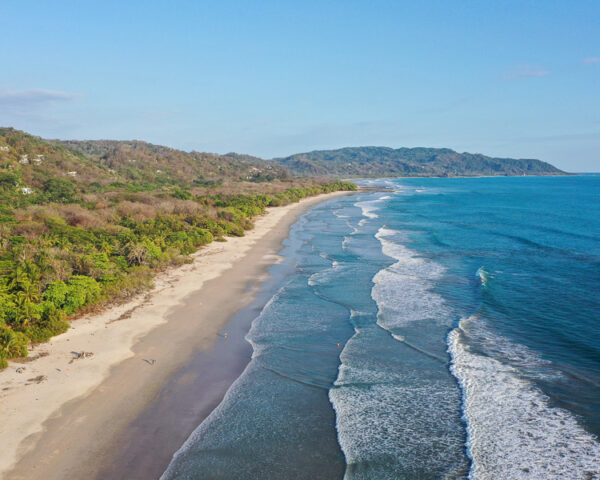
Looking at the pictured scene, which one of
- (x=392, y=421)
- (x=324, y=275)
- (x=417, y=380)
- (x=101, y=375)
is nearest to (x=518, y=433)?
(x=392, y=421)

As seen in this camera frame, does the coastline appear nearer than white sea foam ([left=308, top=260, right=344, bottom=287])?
Yes

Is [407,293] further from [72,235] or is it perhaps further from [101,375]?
[72,235]

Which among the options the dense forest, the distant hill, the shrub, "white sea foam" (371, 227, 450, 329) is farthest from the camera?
the distant hill

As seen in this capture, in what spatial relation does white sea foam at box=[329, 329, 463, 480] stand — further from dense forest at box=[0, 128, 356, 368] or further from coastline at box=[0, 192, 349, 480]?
dense forest at box=[0, 128, 356, 368]

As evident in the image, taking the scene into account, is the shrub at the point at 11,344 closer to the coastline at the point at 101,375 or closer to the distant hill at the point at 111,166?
the coastline at the point at 101,375

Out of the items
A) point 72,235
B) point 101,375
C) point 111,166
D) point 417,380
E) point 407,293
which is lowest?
point 417,380

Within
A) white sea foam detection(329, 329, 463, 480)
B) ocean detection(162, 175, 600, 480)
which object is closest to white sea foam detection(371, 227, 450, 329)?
ocean detection(162, 175, 600, 480)
